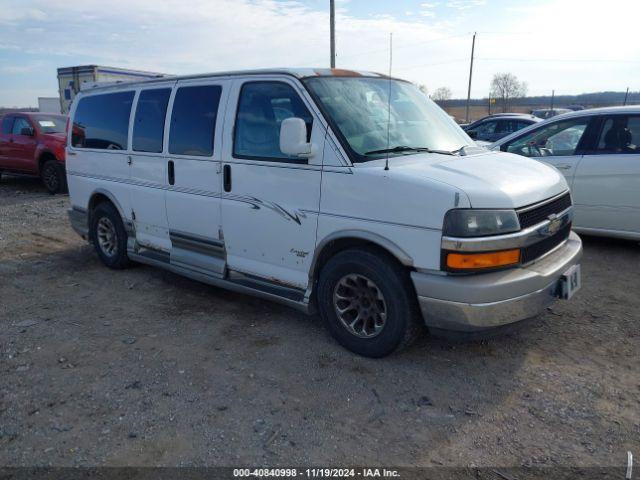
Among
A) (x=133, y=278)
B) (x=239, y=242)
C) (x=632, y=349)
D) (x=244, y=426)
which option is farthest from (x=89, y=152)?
(x=632, y=349)

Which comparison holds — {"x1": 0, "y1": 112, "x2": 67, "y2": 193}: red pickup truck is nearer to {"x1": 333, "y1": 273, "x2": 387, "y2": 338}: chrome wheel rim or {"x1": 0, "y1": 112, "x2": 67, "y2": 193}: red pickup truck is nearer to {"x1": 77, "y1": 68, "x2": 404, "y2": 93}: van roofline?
{"x1": 77, "y1": 68, "x2": 404, "y2": 93}: van roofline

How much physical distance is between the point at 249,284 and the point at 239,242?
1.22 ft

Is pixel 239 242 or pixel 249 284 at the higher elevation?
pixel 239 242

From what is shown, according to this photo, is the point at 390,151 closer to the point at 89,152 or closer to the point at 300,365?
the point at 300,365

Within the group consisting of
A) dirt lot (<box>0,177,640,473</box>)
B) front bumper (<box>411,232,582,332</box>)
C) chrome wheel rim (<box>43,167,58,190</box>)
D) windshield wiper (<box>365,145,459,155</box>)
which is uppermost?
windshield wiper (<box>365,145,459,155</box>)

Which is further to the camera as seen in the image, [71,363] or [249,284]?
[249,284]

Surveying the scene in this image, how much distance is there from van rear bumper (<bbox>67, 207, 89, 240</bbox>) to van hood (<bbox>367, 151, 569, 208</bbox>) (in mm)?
4319

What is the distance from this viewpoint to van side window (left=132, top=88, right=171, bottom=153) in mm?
5038

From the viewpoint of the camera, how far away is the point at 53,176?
38.3 ft

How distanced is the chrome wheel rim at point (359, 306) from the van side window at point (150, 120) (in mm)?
2515

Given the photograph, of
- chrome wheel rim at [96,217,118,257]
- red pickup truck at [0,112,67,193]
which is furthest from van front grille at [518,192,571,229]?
red pickup truck at [0,112,67,193]

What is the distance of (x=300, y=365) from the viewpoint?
3723 mm

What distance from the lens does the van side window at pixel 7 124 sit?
12.5 meters

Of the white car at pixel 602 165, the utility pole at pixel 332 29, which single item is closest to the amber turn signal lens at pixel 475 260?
the white car at pixel 602 165
